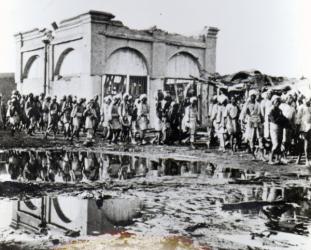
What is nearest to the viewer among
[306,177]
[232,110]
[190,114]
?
[306,177]

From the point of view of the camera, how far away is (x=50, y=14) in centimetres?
394

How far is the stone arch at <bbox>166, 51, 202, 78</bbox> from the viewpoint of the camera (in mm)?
4363

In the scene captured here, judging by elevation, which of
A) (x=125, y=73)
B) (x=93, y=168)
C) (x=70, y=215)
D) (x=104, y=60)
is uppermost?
(x=104, y=60)

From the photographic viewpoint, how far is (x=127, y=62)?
478 cm

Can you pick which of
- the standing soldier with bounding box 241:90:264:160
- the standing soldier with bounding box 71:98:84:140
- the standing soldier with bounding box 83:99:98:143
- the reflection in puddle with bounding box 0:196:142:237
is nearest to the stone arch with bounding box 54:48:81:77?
the standing soldier with bounding box 83:99:98:143

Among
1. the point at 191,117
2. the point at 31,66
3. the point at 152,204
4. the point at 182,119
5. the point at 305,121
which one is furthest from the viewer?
the point at 182,119

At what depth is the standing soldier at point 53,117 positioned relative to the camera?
5256 mm

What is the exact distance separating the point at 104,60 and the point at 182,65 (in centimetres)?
74

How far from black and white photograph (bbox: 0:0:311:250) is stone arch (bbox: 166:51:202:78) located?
0.01 m

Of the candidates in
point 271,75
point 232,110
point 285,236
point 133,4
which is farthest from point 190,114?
point 285,236

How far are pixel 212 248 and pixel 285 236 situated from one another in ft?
1.63

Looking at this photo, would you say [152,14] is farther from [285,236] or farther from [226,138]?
[226,138]

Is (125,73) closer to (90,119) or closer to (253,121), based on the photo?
(90,119)

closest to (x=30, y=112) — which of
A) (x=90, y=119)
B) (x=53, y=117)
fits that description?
(x=53, y=117)
